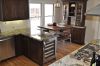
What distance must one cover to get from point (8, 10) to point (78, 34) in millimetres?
3693

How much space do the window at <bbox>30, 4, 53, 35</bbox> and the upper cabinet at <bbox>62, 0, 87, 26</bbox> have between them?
41.1 inches

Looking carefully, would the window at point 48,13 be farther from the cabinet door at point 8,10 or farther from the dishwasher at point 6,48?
the dishwasher at point 6,48

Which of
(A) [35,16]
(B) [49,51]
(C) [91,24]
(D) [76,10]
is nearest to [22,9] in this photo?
(A) [35,16]

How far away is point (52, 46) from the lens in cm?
424

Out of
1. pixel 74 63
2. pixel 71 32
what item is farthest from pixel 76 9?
pixel 74 63

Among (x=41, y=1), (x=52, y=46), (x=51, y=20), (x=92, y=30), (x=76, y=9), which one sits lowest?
(x=52, y=46)

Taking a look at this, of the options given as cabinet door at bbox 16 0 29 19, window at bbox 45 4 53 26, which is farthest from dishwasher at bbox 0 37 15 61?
window at bbox 45 4 53 26

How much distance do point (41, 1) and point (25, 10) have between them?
172cm

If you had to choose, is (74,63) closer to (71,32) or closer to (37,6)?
(71,32)

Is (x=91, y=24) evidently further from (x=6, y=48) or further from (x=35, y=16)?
(x=6, y=48)

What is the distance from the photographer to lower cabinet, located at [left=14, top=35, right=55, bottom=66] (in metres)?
Answer: 3.92

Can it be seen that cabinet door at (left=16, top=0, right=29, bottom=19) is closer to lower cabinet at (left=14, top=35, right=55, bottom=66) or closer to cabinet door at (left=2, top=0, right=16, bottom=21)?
cabinet door at (left=2, top=0, right=16, bottom=21)

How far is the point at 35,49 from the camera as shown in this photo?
4078mm

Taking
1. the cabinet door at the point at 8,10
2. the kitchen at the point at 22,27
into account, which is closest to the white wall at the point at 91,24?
the kitchen at the point at 22,27
